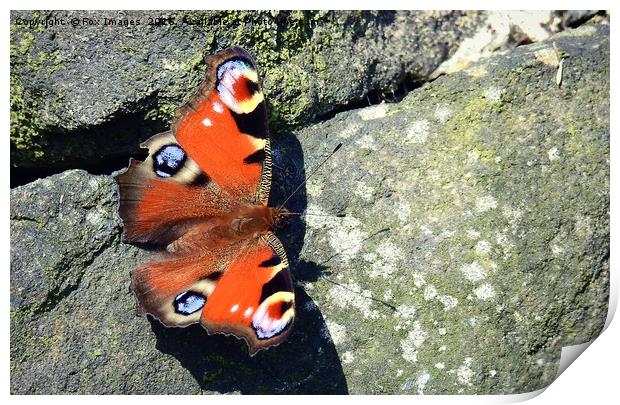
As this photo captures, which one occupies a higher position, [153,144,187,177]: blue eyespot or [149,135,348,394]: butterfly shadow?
[153,144,187,177]: blue eyespot

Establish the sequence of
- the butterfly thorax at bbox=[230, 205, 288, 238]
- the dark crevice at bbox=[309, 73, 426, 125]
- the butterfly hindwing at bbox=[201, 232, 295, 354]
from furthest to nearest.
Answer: the dark crevice at bbox=[309, 73, 426, 125], the butterfly thorax at bbox=[230, 205, 288, 238], the butterfly hindwing at bbox=[201, 232, 295, 354]

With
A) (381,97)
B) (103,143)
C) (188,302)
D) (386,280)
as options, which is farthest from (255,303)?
(381,97)

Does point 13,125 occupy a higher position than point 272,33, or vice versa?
point 272,33

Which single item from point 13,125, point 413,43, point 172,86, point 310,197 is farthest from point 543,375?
point 13,125

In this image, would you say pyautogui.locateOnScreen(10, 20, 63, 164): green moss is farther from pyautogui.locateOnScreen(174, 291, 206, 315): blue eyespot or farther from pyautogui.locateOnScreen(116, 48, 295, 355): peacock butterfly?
pyautogui.locateOnScreen(174, 291, 206, 315): blue eyespot

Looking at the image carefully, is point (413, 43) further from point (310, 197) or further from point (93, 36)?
point (93, 36)

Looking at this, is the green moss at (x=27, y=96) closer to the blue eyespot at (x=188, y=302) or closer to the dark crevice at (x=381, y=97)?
the blue eyespot at (x=188, y=302)

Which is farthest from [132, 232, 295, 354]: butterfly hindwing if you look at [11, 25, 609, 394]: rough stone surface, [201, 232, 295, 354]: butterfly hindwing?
[11, 25, 609, 394]: rough stone surface

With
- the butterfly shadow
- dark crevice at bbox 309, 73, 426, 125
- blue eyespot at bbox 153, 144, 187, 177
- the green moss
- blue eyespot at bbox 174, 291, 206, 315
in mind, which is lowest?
the butterfly shadow

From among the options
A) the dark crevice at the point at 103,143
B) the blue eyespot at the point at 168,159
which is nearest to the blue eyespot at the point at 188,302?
the blue eyespot at the point at 168,159
